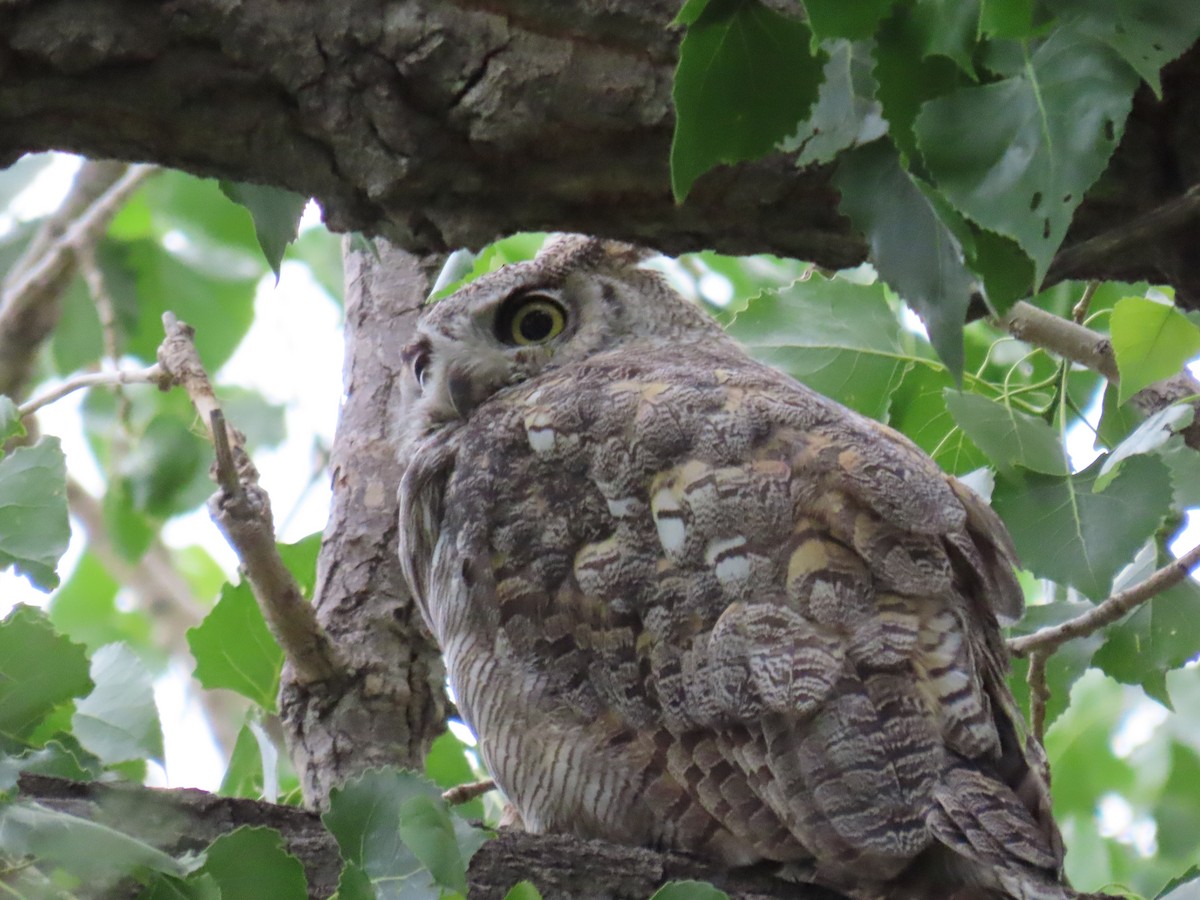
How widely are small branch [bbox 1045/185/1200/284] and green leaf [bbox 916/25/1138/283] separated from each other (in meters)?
0.37

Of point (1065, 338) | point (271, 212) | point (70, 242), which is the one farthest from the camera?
point (70, 242)

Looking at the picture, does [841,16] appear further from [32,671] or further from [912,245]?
[32,671]

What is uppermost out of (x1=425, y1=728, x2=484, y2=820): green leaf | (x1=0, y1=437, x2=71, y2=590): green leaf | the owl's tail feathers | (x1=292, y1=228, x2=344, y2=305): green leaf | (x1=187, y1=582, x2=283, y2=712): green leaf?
(x1=292, y1=228, x2=344, y2=305): green leaf

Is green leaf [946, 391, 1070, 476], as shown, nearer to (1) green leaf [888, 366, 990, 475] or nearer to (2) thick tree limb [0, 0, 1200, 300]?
A: (1) green leaf [888, 366, 990, 475]

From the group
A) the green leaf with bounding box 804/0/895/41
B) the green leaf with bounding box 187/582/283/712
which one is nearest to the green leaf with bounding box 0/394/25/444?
the green leaf with bounding box 187/582/283/712

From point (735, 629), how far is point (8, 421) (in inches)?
41.0

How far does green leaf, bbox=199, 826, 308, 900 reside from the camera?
1.25 m

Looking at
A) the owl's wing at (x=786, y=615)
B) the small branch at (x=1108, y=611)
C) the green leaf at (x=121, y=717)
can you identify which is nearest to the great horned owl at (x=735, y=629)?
the owl's wing at (x=786, y=615)

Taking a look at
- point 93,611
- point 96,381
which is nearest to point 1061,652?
point 96,381

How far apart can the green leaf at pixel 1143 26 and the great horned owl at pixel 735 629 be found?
0.88 metres

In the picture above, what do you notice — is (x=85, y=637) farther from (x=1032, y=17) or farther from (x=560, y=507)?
(x=1032, y=17)

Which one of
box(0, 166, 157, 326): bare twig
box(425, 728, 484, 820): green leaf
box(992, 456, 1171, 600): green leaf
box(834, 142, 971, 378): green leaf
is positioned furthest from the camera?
box(0, 166, 157, 326): bare twig

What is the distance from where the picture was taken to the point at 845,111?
1.24 meters

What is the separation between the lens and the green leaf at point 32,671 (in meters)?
1.56
